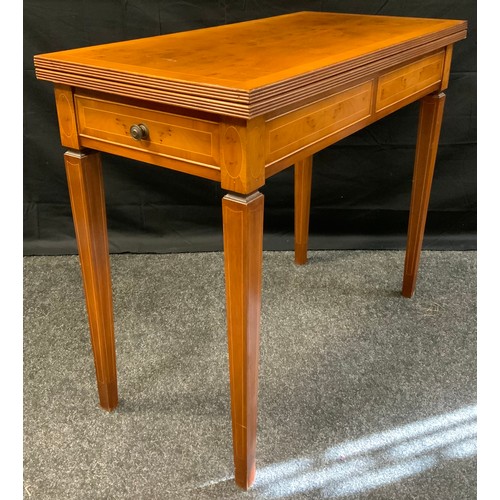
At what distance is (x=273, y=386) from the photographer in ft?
5.05

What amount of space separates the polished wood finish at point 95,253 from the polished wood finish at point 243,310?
0.35m

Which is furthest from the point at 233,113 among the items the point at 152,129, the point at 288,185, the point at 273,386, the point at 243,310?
the point at 288,185

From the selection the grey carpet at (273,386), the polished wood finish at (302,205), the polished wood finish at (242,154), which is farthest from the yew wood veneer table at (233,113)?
the polished wood finish at (302,205)

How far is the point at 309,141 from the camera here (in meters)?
1.14

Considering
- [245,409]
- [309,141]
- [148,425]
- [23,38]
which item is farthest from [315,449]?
[23,38]

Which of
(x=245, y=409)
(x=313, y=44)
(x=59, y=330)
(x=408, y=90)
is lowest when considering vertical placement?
(x=59, y=330)

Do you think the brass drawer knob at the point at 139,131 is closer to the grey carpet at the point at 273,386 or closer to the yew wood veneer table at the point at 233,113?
the yew wood veneer table at the point at 233,113

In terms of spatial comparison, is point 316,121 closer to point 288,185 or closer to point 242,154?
point 242,154

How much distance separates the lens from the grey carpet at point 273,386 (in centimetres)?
129

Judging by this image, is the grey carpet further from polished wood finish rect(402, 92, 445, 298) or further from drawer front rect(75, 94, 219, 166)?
drawer front rect(75, 94, 219, 166)

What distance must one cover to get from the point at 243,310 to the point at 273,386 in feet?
1.65

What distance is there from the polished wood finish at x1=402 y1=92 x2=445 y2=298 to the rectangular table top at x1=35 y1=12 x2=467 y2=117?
194 millimetres

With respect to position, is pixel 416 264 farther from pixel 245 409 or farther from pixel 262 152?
pixel 262 152

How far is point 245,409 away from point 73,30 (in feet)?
4.54
